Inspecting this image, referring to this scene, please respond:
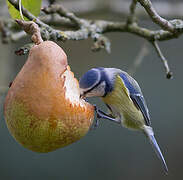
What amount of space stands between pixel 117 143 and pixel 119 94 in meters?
2.38

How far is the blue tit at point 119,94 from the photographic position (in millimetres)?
1166

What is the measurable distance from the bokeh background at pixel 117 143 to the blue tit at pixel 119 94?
6.40 feet

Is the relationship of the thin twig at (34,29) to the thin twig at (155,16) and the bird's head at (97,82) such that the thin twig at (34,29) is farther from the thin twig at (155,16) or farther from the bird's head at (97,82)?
the thin twig at (155,16)

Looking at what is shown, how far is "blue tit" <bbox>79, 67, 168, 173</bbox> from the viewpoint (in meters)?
1.17

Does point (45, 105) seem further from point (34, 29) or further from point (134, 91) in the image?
point (134, 91)

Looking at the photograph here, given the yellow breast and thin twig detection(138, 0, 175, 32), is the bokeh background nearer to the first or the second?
the yellow breast

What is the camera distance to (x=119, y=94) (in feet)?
4.40

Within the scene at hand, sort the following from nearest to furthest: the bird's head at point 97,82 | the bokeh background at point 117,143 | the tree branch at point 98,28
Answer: the bird's head at point 97,82 → the tree branch at point 98,28 → the bokeh background at point 117,143

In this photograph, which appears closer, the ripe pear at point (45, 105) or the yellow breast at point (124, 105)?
the ripe pear at point (45, 105)

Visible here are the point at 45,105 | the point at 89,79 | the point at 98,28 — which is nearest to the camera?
the point at 45,105

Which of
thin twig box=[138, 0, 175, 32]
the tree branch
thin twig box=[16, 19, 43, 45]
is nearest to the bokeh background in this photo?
the tree branch

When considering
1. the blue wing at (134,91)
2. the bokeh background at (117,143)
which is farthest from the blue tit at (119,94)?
the bokeh background at (117,143)

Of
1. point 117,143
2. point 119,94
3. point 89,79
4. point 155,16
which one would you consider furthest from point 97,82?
point 117,143

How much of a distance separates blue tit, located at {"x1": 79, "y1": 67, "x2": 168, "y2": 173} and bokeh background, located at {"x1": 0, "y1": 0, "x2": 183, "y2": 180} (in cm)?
195
